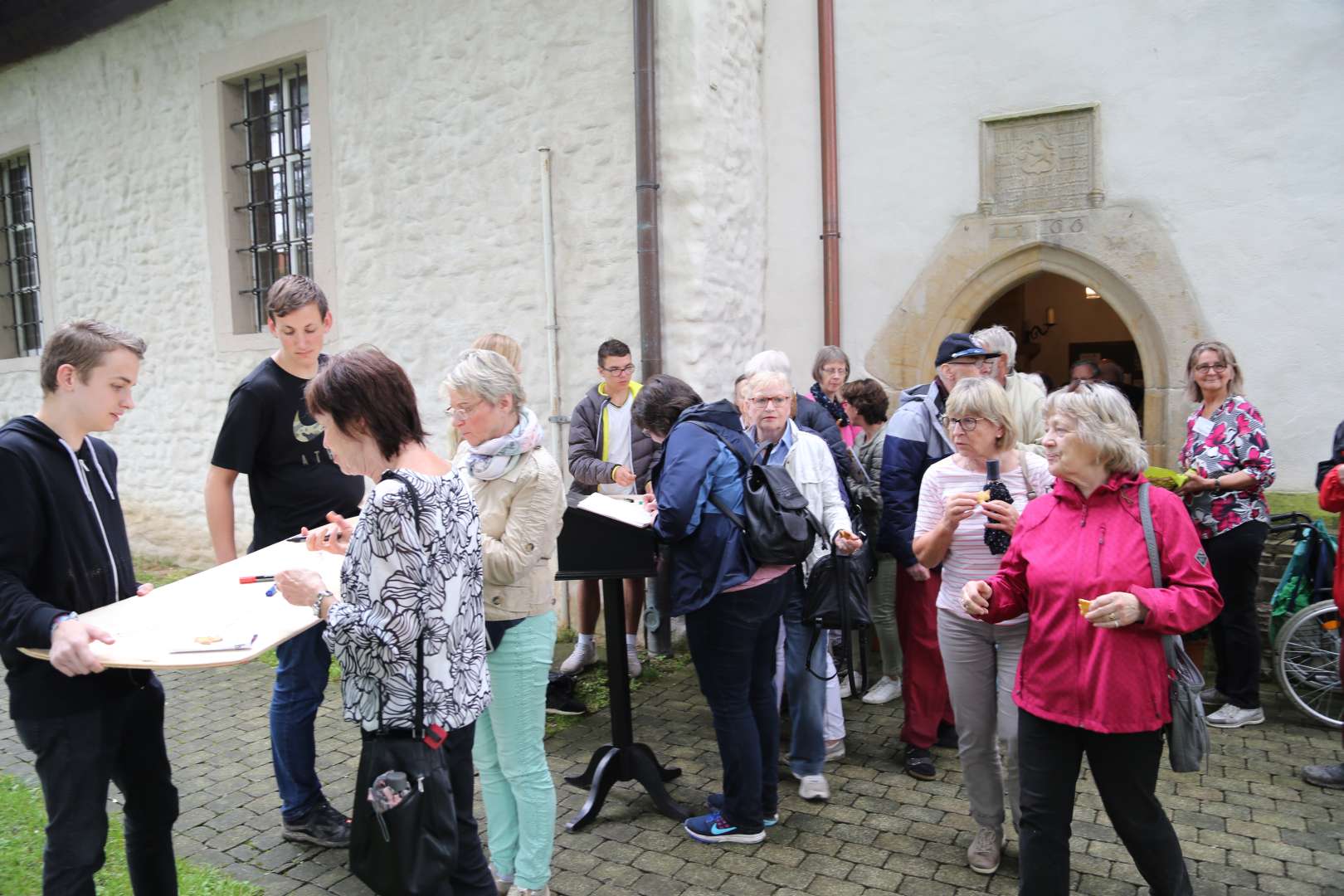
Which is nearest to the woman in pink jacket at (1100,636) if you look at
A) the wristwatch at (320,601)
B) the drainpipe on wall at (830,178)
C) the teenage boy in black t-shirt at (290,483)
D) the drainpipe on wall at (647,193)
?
the wristwatch at (320,601)

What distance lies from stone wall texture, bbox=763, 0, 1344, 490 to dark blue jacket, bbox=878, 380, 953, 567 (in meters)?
2.74

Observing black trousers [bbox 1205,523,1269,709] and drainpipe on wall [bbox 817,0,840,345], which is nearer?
black trousers [bbox 1205,523,1269,709]

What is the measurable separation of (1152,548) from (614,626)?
7.11 ft

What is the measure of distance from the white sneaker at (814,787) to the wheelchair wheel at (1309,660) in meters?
2.49

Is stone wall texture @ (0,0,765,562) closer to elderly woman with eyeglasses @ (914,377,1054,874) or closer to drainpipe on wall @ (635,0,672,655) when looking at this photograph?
drainpipe on wall @ (635,0,672,655)

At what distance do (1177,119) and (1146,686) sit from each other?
15.2ft

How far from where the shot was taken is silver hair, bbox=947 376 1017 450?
10.6ft

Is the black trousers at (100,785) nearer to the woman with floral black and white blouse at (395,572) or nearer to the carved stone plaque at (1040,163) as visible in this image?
the woman with floral black and white blouse at (395,572)

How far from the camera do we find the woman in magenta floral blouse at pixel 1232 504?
4.60 m

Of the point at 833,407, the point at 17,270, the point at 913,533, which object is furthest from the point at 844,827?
the point at 17,270

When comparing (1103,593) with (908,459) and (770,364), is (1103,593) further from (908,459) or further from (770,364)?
(770,364)

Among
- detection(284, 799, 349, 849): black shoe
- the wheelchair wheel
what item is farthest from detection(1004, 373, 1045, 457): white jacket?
detection(284, 799, 349, 849): black shoe

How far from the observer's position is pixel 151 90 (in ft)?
29.2

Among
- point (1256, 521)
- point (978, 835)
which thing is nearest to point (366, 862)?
point (978, 835)
